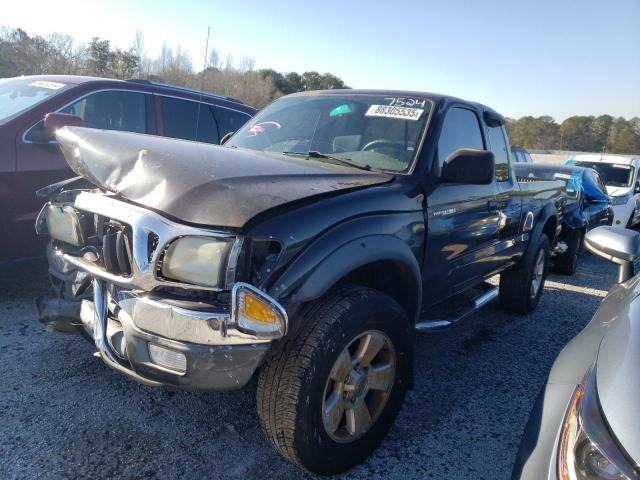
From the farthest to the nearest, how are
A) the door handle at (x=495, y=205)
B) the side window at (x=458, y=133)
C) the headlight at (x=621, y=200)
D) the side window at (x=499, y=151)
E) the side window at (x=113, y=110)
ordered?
the headlight at (x=621, y=200)
the side window at (x=113, y=110)
the side window at (x=499, y=151)
the door handle at (x=495, y=205)
the side window at (x=458, y=133)

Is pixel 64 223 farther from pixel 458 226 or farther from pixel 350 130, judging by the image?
pixel 458 226

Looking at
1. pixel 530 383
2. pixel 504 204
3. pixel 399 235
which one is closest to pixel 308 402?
pixel 399 235

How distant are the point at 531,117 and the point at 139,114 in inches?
1647

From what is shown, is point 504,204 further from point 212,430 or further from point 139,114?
point 139,114

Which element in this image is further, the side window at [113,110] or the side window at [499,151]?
the side window at [113,110]

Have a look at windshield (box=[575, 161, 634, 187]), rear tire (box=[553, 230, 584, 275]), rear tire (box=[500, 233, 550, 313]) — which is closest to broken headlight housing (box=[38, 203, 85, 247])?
rear tire (box=[500, 233, 550, 313])

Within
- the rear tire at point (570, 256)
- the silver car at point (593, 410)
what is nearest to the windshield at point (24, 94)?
the silver car at point (593, 410)

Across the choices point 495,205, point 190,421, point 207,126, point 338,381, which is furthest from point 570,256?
point 190,421

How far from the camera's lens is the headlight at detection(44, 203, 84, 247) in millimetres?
2516

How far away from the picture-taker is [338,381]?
2275 millimetres

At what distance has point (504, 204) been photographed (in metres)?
4.02

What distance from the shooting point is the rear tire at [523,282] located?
4.80 metres

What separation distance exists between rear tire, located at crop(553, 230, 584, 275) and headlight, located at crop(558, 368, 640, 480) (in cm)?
629

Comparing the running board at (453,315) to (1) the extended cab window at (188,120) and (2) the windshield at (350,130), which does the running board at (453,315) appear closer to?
(2) the windshield at (350,130)
